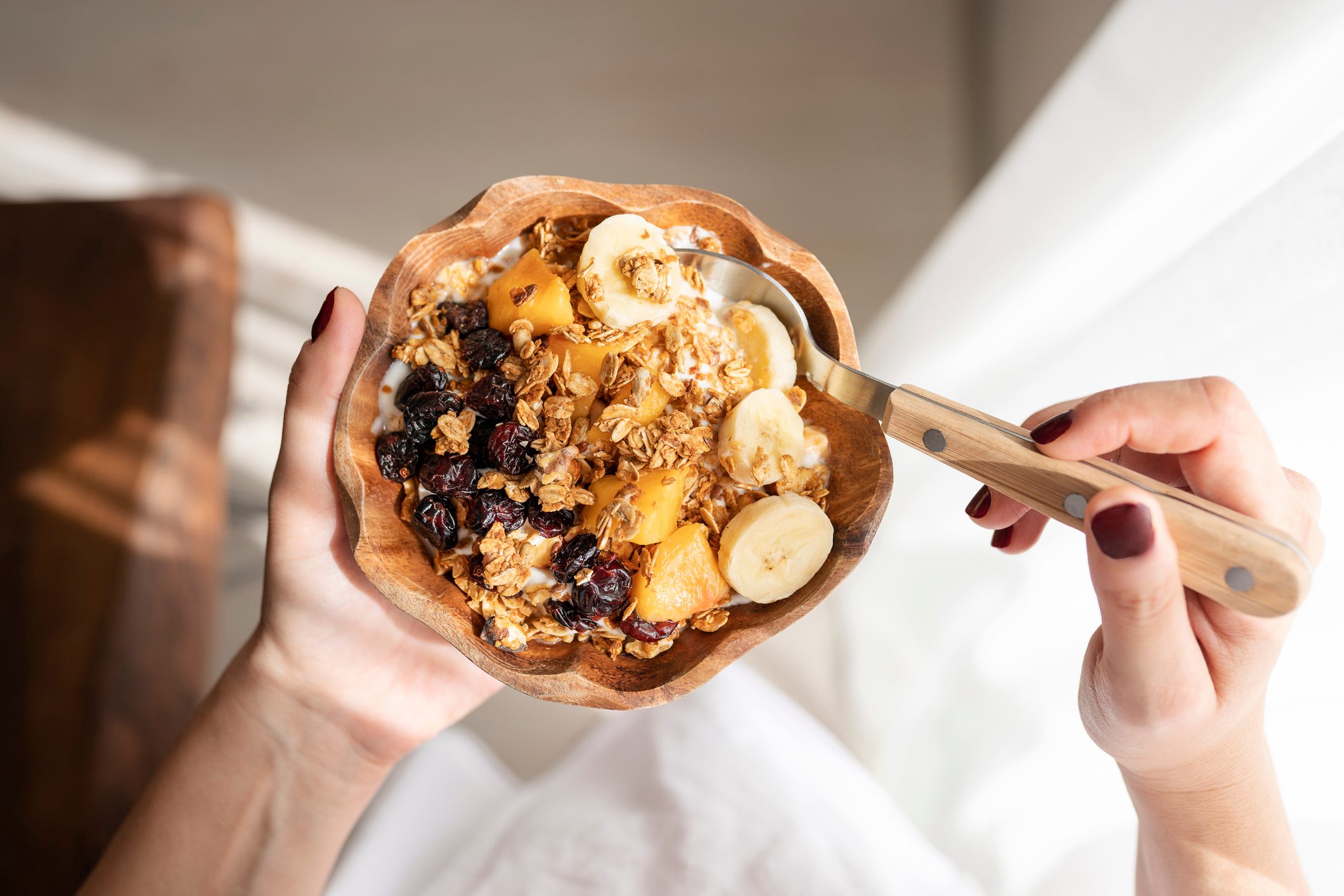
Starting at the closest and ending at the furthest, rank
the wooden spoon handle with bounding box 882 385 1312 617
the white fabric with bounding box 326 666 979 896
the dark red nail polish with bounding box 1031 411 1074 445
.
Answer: the wooden spoon handle with bounding box 882 385 1312 617, the dark red nail polish with bounding box 1031 411 1074 445, the white fabric with bounding box 326 666 979 896

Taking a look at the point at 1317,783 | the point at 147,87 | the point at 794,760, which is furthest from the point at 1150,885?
the point at 147,87

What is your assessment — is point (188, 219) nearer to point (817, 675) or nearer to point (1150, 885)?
point (817, 675)

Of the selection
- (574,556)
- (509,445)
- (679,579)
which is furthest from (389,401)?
(679,579)

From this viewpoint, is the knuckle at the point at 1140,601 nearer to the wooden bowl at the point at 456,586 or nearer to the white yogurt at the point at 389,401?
the wooden bowl at the point at 456,586

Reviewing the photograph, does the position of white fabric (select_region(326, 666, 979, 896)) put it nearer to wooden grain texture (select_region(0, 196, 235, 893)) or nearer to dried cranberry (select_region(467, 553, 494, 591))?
wooden grain texture (select_region(0, 196, 235, 893))

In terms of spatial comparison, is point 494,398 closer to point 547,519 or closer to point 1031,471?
point 547,519

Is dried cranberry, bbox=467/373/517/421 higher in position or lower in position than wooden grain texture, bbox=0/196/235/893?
higher

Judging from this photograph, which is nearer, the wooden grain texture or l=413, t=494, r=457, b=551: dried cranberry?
l=413, t=494, r=457, b=551: dried cranberry

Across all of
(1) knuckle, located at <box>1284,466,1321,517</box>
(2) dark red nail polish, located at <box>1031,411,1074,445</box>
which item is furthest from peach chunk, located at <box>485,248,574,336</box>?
(1) knuckle, located at <box>1284,466,1321,517</box>
